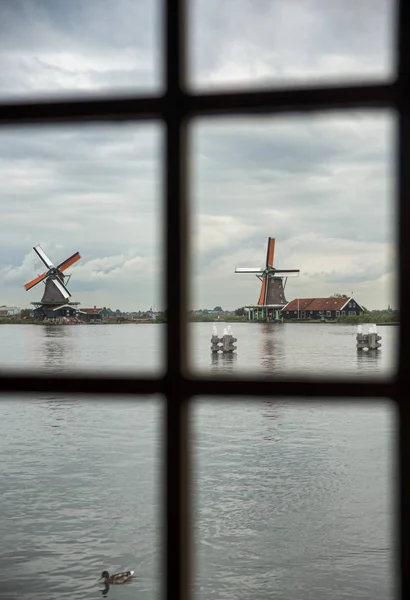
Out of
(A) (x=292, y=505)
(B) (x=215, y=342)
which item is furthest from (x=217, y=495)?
(B) (x=215, y=342)

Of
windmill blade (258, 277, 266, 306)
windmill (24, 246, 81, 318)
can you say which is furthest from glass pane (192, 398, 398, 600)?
windmill (24, 246, 81, 318)

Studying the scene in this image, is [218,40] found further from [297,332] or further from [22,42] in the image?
[297,332]

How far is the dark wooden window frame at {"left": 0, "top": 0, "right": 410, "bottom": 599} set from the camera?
1.64 ft

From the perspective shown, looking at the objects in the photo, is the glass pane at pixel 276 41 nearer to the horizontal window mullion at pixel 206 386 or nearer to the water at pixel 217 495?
the water at pixel 217 495

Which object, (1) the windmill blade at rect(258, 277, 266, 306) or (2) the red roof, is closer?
(1) the windmill blade at rect(258, 277, 266, 306)

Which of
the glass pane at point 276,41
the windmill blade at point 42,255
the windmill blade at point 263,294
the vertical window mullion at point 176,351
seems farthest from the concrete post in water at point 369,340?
the vertical window mullion at point 176,351

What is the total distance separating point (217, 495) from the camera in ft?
83.9

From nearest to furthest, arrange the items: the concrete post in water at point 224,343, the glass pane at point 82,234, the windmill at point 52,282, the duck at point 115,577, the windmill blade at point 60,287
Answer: the duck at point 115,577, the windmill at point 52,282, the windmill blade at point 60,287, the concrete post in water at point 224,343, the glass pane at point 82,234

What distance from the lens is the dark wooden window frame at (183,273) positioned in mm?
499

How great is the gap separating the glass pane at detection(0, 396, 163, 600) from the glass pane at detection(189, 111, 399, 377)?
7.44m

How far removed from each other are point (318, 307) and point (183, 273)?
33.7 m

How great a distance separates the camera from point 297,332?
5019 cm

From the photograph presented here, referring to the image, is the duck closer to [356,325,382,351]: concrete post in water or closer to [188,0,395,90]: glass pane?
[356,325,382,351]: concrete post in water

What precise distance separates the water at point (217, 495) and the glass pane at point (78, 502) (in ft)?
0.19
